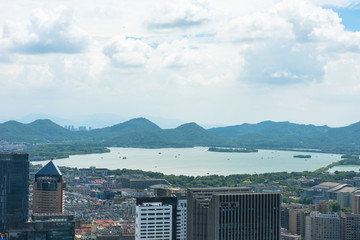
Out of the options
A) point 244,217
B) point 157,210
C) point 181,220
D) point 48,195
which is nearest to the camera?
point 244,217

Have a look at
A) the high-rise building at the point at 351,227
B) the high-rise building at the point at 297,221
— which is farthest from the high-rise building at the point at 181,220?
the high-rise building at the point at 297,221

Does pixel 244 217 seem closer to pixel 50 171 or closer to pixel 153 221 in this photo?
pixel 153 221

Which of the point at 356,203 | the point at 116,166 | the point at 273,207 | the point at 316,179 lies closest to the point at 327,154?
the point at 116,166

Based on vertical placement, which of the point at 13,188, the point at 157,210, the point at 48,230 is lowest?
the point at 48,230

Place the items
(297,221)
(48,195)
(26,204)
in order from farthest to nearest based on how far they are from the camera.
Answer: (297,221)
(48,195)
(26,204)

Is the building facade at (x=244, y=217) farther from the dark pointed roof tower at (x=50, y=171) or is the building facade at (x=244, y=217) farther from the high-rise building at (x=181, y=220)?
the dark pointed roof tower at (x=50, y=171)

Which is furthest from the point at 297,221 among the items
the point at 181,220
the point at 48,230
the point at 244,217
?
the point at 244,217

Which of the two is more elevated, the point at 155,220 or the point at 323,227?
Result: the point at 155,220

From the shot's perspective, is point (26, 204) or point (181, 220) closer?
point (181, 220)
